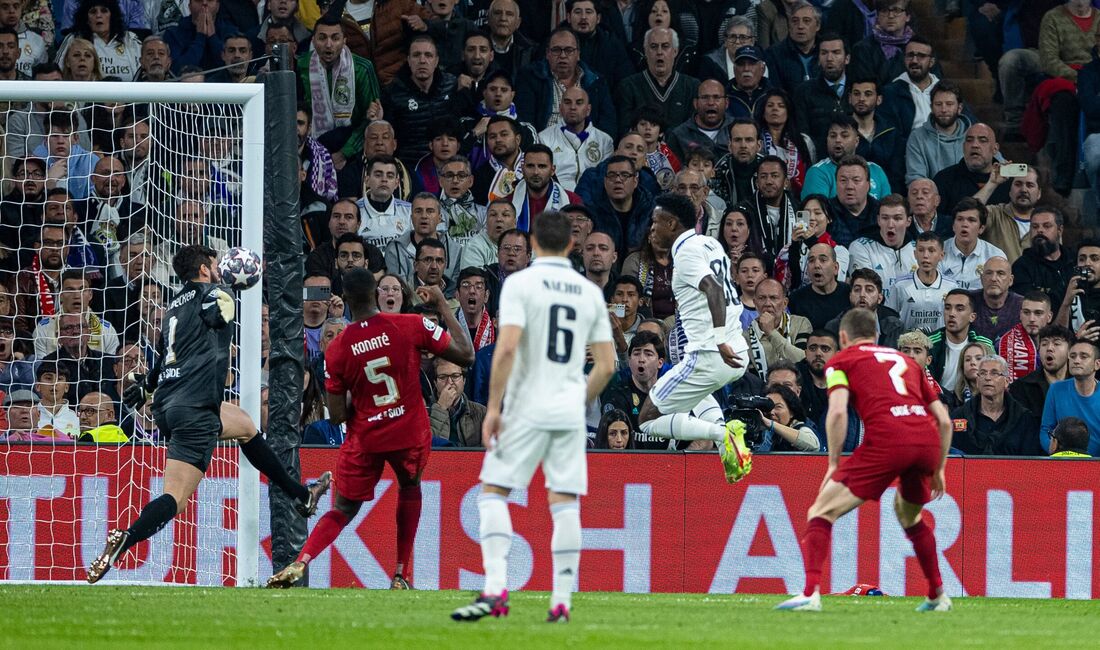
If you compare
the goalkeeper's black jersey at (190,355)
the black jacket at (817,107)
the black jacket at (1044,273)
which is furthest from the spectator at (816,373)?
the goalkeeper's black jersey at (190,355)

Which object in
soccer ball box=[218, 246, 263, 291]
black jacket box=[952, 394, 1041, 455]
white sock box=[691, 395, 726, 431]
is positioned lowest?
black jacket box=[952, 394, 1041, 455]

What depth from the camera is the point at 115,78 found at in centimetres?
1756

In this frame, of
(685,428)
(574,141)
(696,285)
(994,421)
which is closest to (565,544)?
(696,285)

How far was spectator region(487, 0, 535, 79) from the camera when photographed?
18.1 m

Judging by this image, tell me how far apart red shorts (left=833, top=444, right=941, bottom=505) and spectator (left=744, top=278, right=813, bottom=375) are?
5456 mm

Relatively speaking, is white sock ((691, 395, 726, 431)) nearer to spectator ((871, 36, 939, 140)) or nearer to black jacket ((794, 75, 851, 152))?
black jacket ((794, 75, 851, 152))

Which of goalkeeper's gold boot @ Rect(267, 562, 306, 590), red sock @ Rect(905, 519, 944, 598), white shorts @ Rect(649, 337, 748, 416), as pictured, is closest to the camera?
red sock @ Rect(905, 519, 944, 598)

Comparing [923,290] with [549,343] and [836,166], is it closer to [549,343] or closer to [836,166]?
[836,166]

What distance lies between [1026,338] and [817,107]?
3541mm

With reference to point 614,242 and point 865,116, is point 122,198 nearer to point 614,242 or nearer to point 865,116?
point 614,242

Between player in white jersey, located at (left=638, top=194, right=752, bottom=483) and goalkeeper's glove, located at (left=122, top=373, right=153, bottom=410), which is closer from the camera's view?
goalkeeper's glove, located at (left=122, top=373, right=153, bottom=410)

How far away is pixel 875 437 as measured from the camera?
31.2 feet

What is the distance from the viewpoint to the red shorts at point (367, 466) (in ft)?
36.3

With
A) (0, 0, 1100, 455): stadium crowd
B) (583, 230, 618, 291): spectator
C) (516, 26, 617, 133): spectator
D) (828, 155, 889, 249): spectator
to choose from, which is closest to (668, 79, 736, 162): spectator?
(0, 0, 1100, 455): stadium crowd
